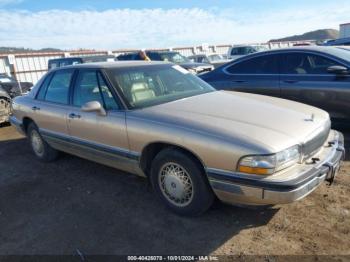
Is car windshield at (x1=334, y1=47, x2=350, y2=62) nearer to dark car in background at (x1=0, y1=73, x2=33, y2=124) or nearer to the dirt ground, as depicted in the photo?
the dirt ground

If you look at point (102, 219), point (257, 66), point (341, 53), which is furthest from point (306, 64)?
point (102, 219)

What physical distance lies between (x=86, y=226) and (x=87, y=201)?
630mm

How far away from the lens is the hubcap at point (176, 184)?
3.39 meters

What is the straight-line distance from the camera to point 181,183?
3.41 meters

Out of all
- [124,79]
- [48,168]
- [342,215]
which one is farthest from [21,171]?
[342,215]

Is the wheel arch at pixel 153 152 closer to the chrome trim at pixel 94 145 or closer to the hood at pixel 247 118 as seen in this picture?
the chrome trim at pixel 94 145

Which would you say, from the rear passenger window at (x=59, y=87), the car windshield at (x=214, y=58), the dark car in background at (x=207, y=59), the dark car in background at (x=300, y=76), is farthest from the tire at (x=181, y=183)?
the car windshield at (x=214, y=58)

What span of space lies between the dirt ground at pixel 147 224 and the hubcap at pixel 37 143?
3.80ft

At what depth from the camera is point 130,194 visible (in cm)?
422

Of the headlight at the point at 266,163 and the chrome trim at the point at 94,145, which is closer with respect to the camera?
the headlight at the point at 266,163

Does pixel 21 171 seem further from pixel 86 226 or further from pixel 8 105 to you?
pixel 8 105

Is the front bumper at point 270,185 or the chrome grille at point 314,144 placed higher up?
the chrome grille at point 314,144

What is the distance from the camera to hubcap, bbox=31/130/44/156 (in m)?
5.61

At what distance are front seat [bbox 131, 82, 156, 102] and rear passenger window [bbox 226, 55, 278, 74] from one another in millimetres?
2866
